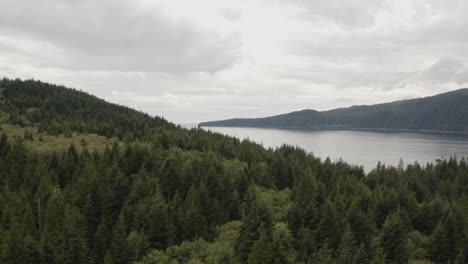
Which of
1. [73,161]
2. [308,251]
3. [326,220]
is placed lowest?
[308,251]

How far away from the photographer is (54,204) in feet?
184

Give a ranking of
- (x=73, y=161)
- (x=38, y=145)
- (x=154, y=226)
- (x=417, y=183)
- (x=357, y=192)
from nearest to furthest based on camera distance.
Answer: (x=154, y=226) → (x=357, y=192) → (x=73, y=161) → (x=417, y=183) → (x=38, y=145)

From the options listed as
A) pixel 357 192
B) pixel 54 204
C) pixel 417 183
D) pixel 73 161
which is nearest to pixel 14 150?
pixel 73 161

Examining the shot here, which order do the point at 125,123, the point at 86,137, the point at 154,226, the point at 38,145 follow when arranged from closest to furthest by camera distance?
the point at 154,226
the point at 38,145
the point at 86,137
the point at 125,123

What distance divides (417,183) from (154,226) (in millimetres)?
72101

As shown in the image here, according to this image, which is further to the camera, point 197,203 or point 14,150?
point 14,150

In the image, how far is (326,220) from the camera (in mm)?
52406

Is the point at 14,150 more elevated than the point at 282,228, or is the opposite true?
the point at 14,150

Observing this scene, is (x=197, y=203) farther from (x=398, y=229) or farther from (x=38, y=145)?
(x=38, y=145)

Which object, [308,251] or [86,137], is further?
[86,137]

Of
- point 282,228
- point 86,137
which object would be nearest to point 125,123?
point 86,137

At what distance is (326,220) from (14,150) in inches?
2877

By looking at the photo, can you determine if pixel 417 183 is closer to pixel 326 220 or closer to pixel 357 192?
pixel 357 192

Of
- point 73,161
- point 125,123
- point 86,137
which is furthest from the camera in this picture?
point 125,123
